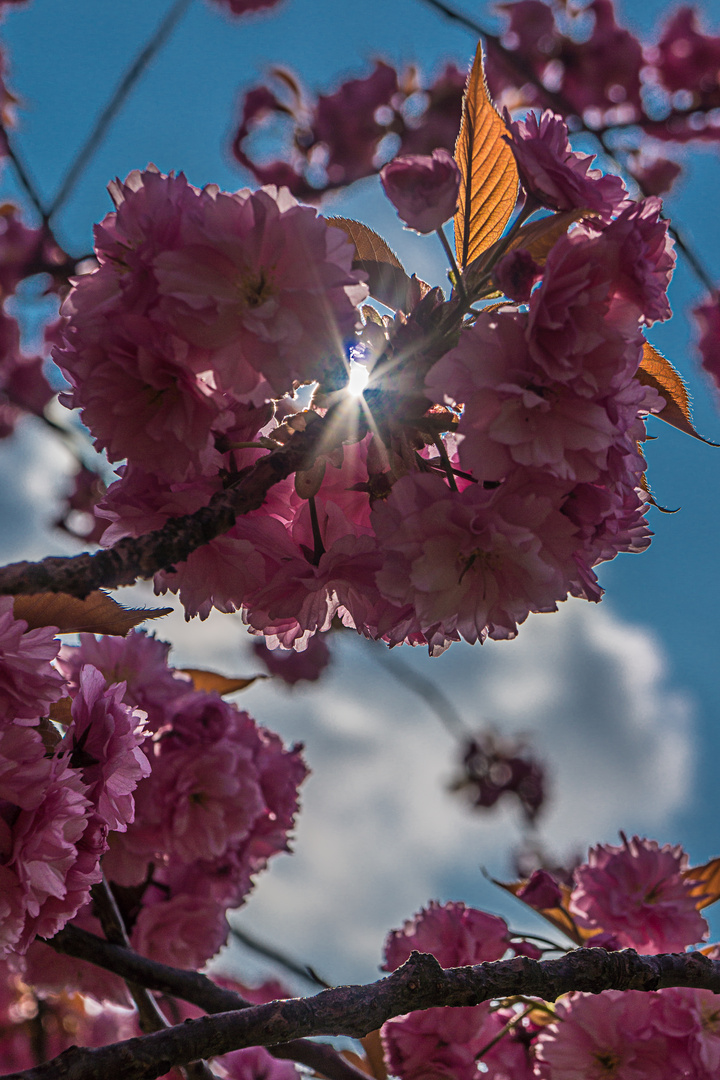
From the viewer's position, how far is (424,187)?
1030 millimetres

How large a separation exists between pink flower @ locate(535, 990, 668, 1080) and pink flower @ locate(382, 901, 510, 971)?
201 mm

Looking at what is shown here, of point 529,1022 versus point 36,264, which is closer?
point 529,1022

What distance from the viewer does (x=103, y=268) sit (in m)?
0.93

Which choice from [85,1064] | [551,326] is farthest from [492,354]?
[85,1064]

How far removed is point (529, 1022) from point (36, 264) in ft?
11.1

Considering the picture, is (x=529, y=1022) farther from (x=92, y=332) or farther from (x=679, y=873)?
(x=92, y=332)

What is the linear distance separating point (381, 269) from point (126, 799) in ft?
2.54

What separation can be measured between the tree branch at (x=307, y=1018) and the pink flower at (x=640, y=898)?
75 cm

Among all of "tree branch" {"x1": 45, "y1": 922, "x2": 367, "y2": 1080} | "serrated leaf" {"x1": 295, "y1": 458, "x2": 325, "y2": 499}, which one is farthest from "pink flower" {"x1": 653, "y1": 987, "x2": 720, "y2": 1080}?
"serrated leaf" {"x1": 295, "y1": 458, "x2": 325, "y2": 499}

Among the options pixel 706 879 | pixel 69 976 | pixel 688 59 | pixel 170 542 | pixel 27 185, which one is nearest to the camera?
pixel 170 542

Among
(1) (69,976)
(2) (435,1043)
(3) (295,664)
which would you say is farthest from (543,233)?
(3) (295,664)

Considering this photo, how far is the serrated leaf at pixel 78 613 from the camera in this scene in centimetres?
103

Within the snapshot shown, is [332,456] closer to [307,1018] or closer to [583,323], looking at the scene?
[583,323]

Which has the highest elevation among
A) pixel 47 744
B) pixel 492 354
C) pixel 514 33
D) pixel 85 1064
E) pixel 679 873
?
pixel 514 33
